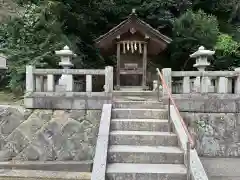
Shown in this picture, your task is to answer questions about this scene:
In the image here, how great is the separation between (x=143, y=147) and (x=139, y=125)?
0.75 metres

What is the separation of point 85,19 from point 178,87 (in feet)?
24.6

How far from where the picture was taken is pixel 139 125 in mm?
6258

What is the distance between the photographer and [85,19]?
52.1 feet

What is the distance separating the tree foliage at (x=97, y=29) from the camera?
1082 cm

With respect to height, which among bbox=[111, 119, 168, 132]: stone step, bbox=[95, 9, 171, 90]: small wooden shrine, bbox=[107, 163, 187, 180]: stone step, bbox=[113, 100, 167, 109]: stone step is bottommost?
bbox=[107, 163, 187, 180]: stone step

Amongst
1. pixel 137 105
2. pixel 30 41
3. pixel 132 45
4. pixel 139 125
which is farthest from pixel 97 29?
pixel 139 125

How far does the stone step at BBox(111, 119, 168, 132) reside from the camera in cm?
621

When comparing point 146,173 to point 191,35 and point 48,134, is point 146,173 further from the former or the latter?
point 191,35

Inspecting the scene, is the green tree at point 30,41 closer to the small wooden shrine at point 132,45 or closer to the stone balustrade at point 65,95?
the small wooden shrine at point 132,45

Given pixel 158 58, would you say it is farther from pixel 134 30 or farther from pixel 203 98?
pixel 203 98

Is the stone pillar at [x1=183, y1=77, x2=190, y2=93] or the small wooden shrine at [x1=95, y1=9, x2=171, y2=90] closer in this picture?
the stone pillar at [x1=183, y1=77, x2=190, y2=93]

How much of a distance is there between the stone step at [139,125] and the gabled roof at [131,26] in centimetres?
586

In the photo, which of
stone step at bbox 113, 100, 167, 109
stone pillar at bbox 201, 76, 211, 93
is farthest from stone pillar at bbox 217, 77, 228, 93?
stone step at bbox 113, 100, 167, 109

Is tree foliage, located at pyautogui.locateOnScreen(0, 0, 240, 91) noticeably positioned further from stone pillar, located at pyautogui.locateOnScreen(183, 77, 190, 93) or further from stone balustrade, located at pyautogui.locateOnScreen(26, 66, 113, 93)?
stone pillar, located at pyautogui.locateOnScreen(183, 77, 190, 93)
